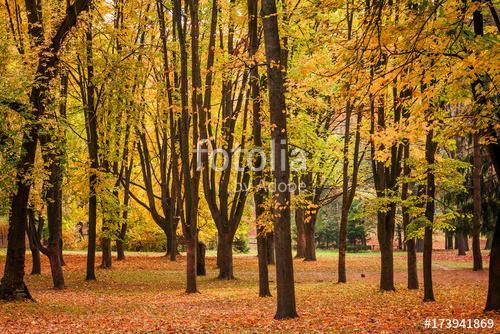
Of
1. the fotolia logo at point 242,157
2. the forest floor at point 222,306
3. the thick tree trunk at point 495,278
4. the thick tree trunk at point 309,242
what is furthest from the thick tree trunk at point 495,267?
the thick tree trunk at point 309,242

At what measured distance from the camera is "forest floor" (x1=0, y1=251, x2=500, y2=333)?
34.1 ft

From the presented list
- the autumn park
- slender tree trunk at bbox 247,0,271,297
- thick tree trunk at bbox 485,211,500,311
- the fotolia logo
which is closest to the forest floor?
the autumn park

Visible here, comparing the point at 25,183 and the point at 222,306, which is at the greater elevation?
the point at 25,183

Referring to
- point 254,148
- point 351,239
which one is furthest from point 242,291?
point 351,239

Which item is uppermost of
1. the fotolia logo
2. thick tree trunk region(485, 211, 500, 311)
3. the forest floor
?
the fotolia logo

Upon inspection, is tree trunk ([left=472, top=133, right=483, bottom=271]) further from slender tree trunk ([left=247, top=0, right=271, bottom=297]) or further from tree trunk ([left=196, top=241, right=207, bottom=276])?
slender tree trunk ([left=247, top=0, right=271, bottom=297])

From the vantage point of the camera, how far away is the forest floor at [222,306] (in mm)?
10391

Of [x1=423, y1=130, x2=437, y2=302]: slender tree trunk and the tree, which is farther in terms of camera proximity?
the tree

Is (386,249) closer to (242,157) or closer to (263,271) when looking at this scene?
(263,271)

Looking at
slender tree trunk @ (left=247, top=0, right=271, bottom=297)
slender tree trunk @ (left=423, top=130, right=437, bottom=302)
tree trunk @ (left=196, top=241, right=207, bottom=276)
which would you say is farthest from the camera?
tree trunk @ (left=196, top=241, right=207, bottom=276)

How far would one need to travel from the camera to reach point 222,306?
14.7 metres

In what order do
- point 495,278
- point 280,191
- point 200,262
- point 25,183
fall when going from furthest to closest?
1. point 200,262
2. point 25,183
3. point 495,278
4. point 280,191

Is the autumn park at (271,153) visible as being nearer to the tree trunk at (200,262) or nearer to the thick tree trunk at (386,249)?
the thick tree trunk at (386,249)

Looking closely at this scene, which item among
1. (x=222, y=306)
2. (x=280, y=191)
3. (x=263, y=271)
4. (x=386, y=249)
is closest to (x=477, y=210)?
(x=386, y=249)
